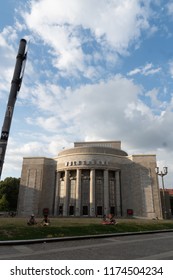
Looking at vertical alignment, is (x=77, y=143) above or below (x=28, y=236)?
above

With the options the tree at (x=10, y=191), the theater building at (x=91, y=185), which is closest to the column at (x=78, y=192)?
the theater building at (x=91, y=185)

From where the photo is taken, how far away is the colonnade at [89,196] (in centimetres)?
6881

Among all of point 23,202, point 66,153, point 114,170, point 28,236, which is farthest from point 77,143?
point 28,236

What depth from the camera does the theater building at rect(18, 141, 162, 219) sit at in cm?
7056

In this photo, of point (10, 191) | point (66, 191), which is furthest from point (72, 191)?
point (10, 191)

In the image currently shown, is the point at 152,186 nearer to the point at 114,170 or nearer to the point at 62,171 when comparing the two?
the point at 114,170

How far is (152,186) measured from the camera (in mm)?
72812

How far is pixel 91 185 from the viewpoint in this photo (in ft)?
230

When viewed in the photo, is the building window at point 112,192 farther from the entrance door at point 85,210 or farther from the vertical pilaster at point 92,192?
the entrance door at point 85,210

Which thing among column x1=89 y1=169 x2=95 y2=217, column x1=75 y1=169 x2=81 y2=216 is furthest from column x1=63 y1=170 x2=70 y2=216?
column x1=89 y1=169 x2=95 y2=217

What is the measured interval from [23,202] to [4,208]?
6.66 m

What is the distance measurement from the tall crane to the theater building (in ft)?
151

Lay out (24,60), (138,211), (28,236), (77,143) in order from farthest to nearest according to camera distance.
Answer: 1. (77,143)
2. (138,211)
3. (24,60)
4. (28,236)
